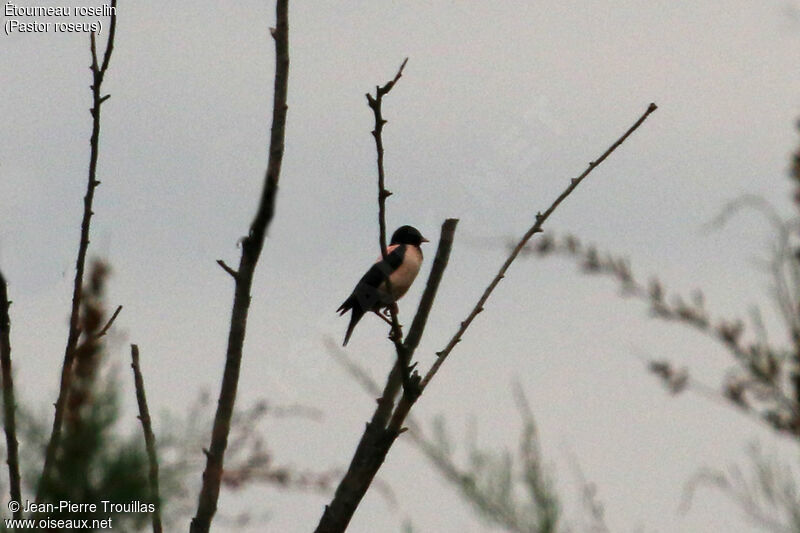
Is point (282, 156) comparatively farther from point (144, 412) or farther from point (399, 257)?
point (399, 257)

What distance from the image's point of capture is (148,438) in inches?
138

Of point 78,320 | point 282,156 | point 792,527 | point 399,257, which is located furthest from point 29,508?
point 399,257

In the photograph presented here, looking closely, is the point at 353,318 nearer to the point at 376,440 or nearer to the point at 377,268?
the point at 377,268

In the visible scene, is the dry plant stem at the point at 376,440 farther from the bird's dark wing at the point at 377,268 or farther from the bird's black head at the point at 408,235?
the bird's black head at the point at 408,235

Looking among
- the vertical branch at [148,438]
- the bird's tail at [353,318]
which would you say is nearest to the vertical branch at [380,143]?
the vertical branch at [148,438]

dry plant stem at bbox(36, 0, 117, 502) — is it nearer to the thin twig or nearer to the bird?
the thin twig

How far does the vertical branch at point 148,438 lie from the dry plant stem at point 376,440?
62 cm

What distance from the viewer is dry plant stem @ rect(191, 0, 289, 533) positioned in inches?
128

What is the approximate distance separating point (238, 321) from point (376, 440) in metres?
0.83

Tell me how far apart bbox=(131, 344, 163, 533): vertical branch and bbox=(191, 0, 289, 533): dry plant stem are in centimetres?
15

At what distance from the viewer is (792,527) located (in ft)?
12.0

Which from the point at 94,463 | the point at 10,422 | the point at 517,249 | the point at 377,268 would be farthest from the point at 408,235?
the point at 94,463

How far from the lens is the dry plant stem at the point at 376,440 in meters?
3.73

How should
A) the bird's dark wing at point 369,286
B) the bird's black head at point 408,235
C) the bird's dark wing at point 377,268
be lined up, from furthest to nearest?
1. the bird's black head at point 408,235
2. the bird's dark wing at point 377,268
3. the bird's dark wing at point 369,286
